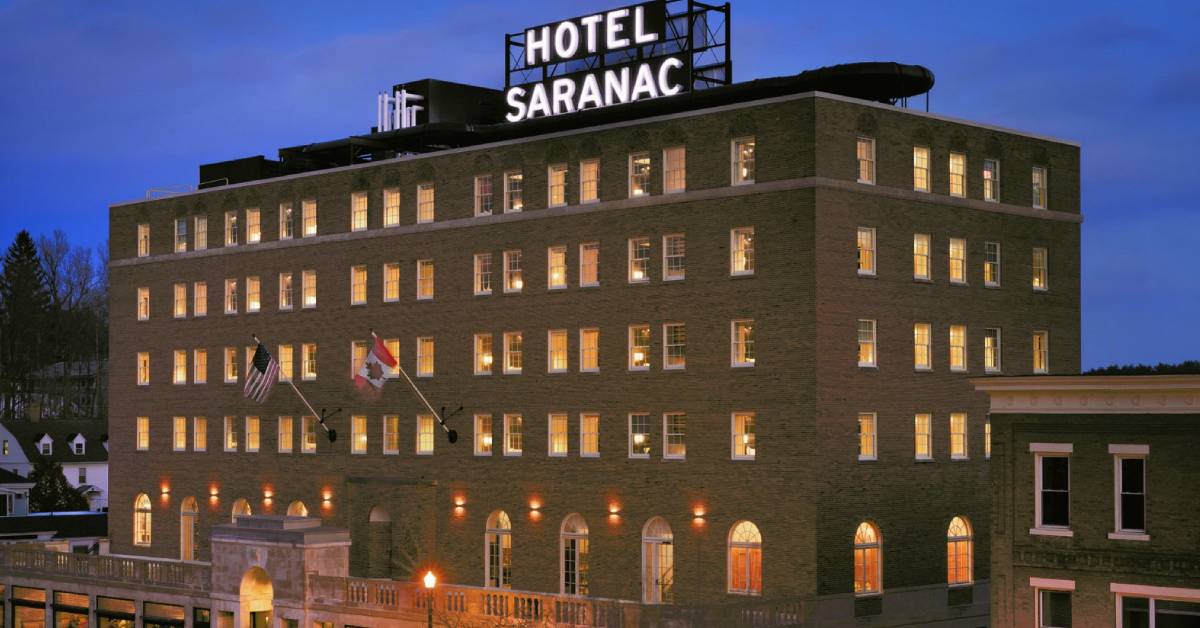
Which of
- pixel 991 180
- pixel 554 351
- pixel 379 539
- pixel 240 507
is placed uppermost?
pixel 991 180

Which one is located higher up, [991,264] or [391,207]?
[391,207]

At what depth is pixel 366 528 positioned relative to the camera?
78.6m

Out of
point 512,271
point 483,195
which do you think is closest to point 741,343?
point 512,271

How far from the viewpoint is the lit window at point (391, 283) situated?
257 feet

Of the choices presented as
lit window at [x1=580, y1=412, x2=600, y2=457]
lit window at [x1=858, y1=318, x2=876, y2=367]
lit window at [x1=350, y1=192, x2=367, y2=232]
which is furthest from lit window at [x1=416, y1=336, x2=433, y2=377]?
lit window at [x1=858, y1=318, x2=876, y2=367]

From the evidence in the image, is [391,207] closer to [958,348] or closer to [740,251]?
[740,251]

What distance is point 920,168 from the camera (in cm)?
6625

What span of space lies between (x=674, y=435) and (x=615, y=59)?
1698cm

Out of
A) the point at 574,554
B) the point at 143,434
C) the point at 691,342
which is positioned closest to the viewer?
the point at 691,342

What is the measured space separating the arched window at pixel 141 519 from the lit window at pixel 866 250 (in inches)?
1749

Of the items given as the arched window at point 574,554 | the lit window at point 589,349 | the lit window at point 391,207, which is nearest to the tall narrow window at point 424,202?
the lit window at point 391,207

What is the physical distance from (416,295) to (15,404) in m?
99.8

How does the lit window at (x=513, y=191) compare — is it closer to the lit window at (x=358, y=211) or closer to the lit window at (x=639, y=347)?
the lit window at (x=639, y=347)

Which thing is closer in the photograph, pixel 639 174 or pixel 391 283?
pixel 639 174
